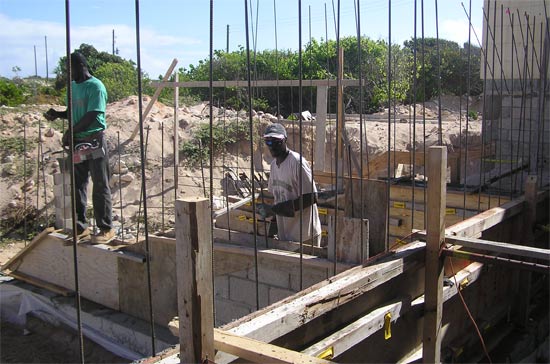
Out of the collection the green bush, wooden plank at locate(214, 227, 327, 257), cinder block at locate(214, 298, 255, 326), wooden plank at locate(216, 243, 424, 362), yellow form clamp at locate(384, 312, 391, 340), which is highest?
the green bush

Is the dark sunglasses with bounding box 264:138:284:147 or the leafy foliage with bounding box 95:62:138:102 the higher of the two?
the leafy foliage with bounding box 95:62:138:102

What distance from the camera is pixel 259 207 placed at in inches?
182

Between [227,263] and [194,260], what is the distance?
9.33 feet

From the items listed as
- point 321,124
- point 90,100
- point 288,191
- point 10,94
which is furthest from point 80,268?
point 10,94

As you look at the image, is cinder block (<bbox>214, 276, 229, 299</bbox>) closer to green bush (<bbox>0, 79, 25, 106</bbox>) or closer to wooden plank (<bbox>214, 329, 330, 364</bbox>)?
wooden plank (<bbox>214, 329, 330, 364</bbox>)

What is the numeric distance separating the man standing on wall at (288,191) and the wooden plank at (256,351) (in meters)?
2.18

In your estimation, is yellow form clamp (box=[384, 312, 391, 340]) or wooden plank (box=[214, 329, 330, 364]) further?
yellow form clamp (box=[384, 312, 391, 340])

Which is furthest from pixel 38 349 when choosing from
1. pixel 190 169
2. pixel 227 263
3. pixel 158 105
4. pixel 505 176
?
pixel 158 105

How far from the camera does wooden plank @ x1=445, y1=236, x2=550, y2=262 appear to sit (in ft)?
9.02

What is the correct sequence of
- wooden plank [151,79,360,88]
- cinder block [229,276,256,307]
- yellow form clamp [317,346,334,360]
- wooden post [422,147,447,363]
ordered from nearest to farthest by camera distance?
yellow form clamp [317,346,334,360] → wooden post [422,147,447,363] → cinder block [229,276,256,307] → wooden plank [151,79,360,88]

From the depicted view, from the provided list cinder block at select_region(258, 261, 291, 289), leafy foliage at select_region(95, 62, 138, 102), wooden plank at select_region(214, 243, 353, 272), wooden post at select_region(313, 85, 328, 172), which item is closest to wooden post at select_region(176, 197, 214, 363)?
wooden plank at select_region(214, 243, 353, 272)

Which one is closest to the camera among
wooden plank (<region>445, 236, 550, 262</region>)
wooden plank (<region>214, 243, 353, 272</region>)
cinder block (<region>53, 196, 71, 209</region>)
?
wooden plank (<region>445, 236, 550, 262</region>)

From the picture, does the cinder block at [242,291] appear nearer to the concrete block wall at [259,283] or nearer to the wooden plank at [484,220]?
the concrete block wall at [259,283]

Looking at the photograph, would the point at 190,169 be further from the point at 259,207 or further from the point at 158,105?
the point at 259,207
